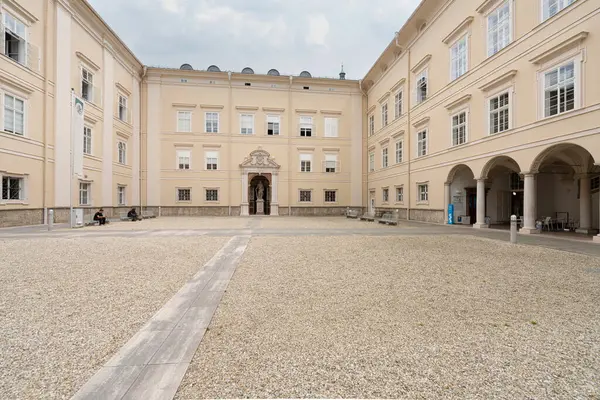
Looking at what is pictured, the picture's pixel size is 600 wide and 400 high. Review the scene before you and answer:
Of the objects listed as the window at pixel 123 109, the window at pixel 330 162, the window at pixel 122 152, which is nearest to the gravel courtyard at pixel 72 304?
the window at pixel 122 152

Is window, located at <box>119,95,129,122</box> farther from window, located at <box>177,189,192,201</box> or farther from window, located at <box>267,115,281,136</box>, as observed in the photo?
window, located at <box>267,115,281,136</box>

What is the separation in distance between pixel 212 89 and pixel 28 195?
17.9 m

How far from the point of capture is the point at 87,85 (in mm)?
20938

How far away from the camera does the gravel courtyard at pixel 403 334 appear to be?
2.48 metres

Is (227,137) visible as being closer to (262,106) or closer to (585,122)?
(262,106)

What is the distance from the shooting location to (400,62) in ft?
78.4

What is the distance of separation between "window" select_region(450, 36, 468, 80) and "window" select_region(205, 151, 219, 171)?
2124cm

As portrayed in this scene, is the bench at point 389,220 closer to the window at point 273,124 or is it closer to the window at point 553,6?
the window at point 553,6

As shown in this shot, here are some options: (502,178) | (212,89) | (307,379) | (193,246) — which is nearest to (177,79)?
(212,89)

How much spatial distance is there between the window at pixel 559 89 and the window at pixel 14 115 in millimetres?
26010

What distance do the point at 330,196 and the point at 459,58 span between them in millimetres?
16846

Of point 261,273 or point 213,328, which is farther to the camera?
point 261,273

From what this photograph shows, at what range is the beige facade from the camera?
12.9 metres

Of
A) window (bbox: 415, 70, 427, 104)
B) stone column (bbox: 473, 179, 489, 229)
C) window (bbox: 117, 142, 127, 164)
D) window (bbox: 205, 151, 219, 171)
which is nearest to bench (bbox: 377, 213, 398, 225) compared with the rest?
stone column (bbox: 473, 179, 489, 229)
